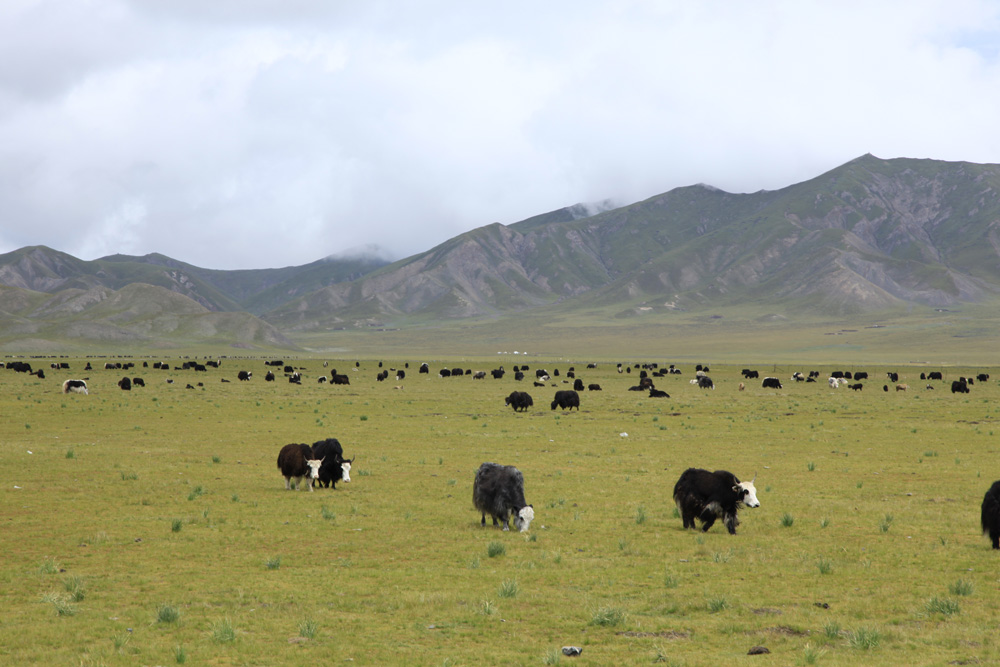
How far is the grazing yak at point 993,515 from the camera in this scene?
15.4 m

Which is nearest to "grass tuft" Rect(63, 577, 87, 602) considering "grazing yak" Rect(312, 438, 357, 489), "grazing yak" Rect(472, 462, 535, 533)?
"grazing yak" Rect(472, 462, 535, 533)

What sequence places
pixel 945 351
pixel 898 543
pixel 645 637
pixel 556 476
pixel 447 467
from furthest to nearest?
pixel 945 351, pixel 447 467, pixel 556 476, pixel 898 543, pixel 645 637

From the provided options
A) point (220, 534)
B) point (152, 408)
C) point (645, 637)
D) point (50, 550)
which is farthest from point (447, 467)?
point (152, 408)

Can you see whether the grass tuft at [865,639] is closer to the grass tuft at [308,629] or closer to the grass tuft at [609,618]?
the grass tuft at [609,618]

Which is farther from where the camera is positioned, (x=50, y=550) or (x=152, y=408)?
(x=152, y=408)

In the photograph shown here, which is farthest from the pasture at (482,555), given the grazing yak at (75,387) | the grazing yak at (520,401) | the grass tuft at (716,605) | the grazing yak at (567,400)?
the grazing yak at (75,387)

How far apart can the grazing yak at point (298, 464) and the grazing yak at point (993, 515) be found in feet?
53.8

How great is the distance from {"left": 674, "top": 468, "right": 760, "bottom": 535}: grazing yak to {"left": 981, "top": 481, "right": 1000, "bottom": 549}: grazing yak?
4.41 metres

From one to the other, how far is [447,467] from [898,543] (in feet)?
47.7

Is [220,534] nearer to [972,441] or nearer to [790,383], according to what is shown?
[972,441]

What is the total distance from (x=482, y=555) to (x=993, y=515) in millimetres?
10073

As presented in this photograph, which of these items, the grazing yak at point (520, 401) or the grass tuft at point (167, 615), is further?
the grazing yak at point (520, 401)

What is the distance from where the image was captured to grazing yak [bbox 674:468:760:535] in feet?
57.1

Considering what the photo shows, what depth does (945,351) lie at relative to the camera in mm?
172500
